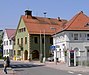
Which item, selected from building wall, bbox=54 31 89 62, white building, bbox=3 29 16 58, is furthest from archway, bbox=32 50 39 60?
building wall, bbox=54 31 89 62

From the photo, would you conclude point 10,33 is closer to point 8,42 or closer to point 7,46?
point 8,42

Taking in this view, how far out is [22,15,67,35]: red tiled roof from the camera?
85.4m

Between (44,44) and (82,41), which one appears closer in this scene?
(82,41)

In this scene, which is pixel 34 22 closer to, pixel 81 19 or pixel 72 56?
Result: pixel 81 19

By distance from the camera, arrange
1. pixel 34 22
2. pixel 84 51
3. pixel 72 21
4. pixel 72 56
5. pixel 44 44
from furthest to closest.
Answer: pixel 34 22
pixel 44 44
pixel 72 21
pixel 84 51
pixel 72 56

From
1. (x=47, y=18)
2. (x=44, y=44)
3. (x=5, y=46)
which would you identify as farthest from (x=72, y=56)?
(x=5, y=46)

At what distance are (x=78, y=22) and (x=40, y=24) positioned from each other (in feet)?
81.3

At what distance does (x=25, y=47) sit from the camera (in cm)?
8612

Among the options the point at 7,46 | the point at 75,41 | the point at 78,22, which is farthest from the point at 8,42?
the point at 75,41

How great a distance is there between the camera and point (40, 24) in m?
89.2

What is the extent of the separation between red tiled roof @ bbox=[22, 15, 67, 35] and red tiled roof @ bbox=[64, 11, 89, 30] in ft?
53.9

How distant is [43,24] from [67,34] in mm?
28220

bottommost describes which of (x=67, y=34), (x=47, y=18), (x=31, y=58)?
(x=31, y=58)

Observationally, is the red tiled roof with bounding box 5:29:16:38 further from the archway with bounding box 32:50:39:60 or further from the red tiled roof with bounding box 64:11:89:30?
the red tiled roof with bounding box 64:11:89:30
